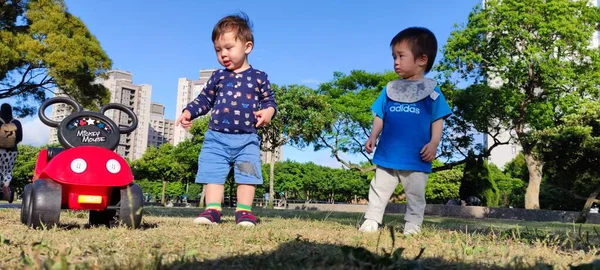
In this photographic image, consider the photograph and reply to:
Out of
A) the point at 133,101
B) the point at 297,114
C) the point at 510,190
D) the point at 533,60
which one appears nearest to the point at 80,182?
the point at 533,60

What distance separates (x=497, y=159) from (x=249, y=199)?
62809mm

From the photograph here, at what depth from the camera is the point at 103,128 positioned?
365 centimetres

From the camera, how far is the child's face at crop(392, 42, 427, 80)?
390 cm

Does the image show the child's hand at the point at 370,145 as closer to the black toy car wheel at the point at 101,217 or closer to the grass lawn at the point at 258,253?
the grass lawn at the point at 258,253

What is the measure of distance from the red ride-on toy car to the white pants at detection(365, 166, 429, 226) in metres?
1.68

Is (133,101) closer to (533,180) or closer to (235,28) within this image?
(533,180)

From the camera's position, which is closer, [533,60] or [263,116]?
[263,116]

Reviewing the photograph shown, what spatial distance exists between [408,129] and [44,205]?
8.25 ft

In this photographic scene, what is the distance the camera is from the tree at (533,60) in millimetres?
19094

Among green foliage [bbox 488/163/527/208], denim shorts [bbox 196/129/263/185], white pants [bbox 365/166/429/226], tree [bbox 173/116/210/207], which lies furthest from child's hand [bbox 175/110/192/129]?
green foliage [bbox 488/163/527/208]

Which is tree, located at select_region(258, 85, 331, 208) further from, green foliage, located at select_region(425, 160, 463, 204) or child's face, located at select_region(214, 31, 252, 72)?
child's face, located at select_region(214, 31, 252, 72)

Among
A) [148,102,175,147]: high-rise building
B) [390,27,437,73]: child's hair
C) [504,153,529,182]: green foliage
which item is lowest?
[390,27,437,73]: child's hair

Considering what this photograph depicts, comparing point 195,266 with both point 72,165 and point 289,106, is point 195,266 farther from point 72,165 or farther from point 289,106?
point 289,106

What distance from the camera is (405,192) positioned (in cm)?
367
